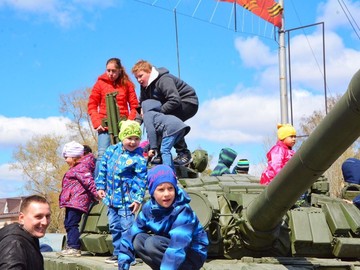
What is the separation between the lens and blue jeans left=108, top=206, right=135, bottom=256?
242 inches

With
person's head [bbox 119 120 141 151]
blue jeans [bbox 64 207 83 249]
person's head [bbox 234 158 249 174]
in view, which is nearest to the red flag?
person's head [bbox 234 158 249 174]

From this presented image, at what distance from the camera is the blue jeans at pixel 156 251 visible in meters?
4.41

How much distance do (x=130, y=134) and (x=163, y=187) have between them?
179cm

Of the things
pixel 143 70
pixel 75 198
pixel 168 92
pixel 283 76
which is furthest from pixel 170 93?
pixel 283 76

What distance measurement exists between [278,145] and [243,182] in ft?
2.15

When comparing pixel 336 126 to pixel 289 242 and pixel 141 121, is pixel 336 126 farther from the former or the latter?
pixel 141 121

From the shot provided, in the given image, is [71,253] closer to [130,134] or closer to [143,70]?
[130,134]

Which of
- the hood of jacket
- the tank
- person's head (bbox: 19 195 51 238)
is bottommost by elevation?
the tank

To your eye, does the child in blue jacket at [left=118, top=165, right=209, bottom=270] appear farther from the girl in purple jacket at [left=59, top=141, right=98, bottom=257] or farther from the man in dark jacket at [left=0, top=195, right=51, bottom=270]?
the girl in purple jacket at [left=59, top=141, right=98, bottom=257]

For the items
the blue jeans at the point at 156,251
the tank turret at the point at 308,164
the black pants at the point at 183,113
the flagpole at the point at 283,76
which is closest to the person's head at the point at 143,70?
the black pants at the point at 183,113

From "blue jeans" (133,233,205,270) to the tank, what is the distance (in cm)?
104

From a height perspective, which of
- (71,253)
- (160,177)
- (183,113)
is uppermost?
(183,113)

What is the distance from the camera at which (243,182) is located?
741 cm

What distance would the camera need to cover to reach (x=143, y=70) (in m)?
7.54
